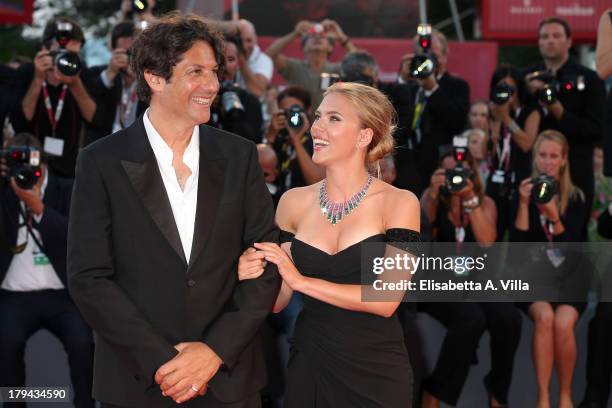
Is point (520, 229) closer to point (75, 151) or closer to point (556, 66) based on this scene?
point (556, 66)

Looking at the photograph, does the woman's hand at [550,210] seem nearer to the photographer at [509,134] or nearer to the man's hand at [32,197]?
the photographer at [509,134]

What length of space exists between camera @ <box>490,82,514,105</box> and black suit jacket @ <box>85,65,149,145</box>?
2.58 meters

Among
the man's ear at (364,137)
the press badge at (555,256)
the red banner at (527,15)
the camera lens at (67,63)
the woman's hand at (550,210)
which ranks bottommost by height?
the press badge at (555,256)

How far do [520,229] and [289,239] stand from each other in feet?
8.68

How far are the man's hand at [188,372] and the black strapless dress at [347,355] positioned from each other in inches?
29.0

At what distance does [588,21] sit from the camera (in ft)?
44.7

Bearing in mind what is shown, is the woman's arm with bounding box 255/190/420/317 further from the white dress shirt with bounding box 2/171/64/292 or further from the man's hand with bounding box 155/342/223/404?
the white dress shirt with bounding box 2/171/64/292

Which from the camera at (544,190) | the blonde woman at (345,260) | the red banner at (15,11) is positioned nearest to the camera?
the blonde woman at (345,260)

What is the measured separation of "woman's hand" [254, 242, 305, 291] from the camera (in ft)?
10.1

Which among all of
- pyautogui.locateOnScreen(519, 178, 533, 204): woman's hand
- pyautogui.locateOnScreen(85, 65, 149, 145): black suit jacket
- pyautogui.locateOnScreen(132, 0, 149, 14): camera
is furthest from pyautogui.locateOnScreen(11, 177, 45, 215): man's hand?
pyautogui.locateOnScreen(519, 178, 533, 204): woman's hand

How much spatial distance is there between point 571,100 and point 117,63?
3182 mm

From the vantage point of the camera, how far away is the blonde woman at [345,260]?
3533 millimetres

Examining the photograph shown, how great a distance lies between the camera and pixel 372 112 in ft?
12.4

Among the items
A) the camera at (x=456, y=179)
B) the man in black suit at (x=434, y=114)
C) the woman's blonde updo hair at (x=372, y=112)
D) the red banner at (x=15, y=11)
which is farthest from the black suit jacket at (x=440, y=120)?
the red banner at (x=15, y=11)
